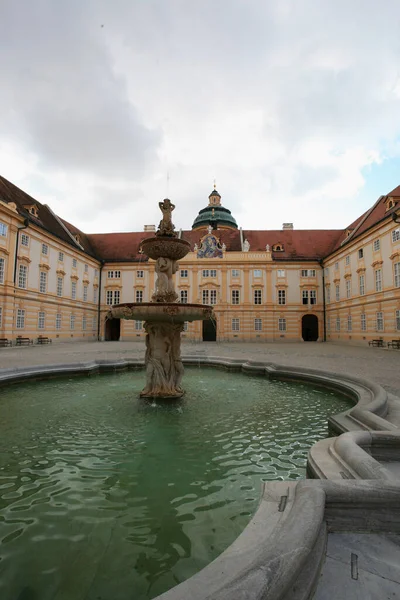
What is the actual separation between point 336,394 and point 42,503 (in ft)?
23.6

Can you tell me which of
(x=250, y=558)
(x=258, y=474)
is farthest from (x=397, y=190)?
(x=250, y=558)

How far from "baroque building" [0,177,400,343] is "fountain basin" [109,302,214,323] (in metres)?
22.1

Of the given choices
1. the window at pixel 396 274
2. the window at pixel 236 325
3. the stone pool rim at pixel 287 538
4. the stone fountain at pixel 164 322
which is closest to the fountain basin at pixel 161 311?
the stone fountain at pixel 164 322

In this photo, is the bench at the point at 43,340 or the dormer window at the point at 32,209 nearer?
the bench at the point at 43,340

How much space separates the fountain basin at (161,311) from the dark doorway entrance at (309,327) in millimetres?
36714

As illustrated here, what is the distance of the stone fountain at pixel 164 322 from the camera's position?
311 inches

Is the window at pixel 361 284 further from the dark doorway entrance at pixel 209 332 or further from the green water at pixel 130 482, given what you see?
the green water at pixel 130 482

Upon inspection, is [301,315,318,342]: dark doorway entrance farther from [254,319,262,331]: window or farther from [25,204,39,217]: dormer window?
[25,204,39,217]: dormer window

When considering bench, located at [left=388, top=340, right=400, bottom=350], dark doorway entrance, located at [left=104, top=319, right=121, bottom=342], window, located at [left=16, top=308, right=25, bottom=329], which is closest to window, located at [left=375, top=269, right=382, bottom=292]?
bench, located at [left=388, top=340, right=400, bottom=350]

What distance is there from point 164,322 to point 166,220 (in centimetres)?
271

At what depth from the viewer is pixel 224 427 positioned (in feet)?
19.2

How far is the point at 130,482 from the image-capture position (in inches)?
151

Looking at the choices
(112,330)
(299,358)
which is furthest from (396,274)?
(112,330)

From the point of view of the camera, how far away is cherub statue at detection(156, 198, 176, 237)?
8570mm
